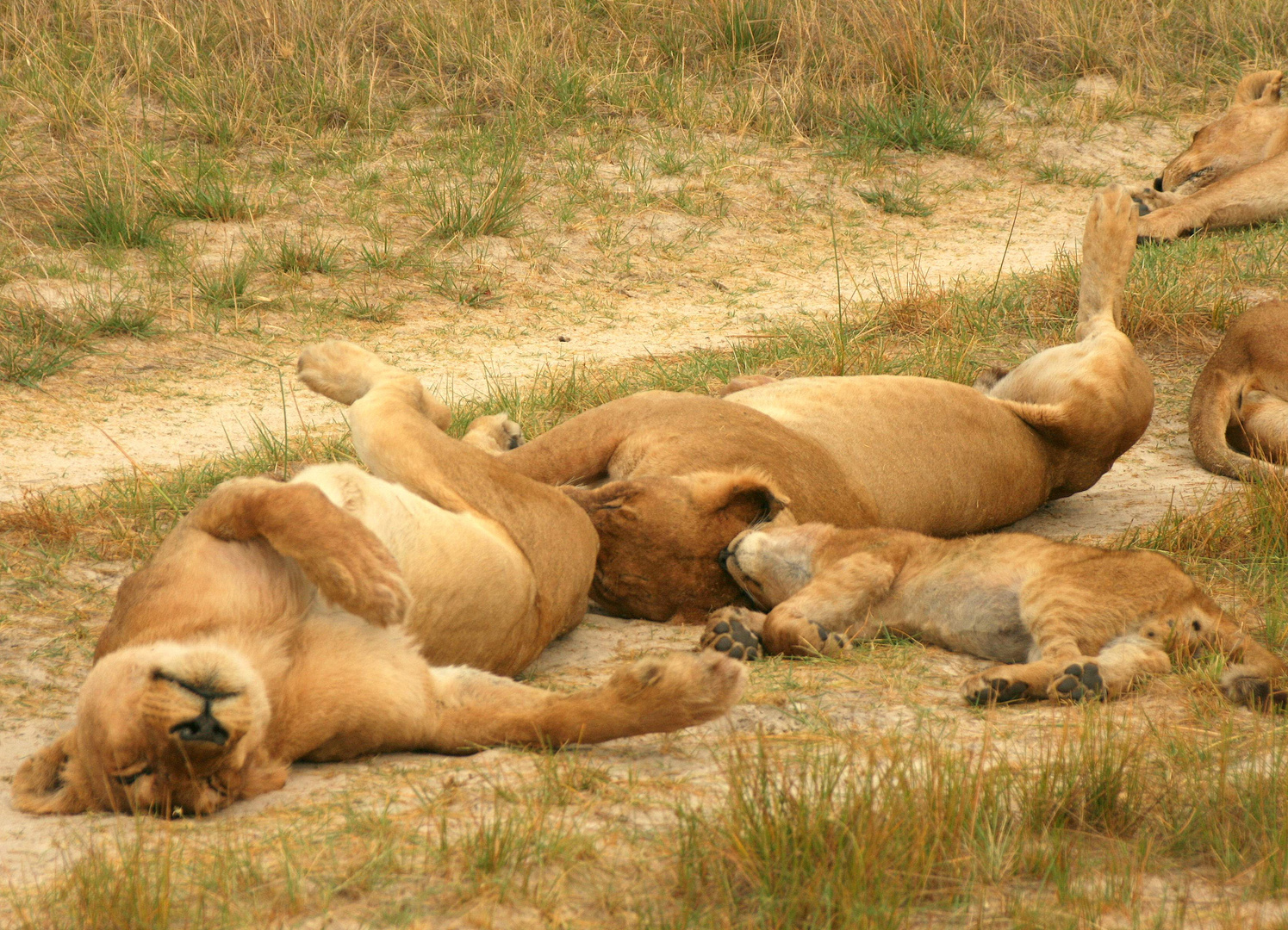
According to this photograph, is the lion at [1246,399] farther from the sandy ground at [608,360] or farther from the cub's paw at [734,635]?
the cub's paw at [734,635]

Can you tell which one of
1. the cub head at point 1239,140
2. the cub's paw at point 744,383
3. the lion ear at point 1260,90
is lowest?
the cub's paw at point 744,383

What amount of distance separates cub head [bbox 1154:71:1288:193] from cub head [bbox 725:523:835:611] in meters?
5.71

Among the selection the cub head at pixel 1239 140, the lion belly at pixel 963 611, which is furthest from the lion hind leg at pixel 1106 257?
the cub head at pixel 1239 140

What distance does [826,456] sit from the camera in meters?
4.39

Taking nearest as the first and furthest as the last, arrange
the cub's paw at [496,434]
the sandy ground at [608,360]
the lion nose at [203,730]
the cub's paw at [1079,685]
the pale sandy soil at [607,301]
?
the lion nose at [203,730] → the sandy ground at [608,360] → the cub's paw at [1079,685] → the cub's paw at [496,434] → the pale sandy soil at [607,301]

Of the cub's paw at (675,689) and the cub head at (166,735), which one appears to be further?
the cub's paw at (675,689)

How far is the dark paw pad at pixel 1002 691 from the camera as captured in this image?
3.12 metres

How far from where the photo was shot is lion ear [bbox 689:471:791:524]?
3.90m

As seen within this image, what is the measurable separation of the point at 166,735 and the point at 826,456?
102 inches

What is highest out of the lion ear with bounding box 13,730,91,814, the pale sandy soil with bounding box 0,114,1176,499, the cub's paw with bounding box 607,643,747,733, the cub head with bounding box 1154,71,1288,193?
the cub head with bounding box 1154,71,1288,193

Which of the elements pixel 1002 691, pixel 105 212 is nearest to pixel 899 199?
pixel 105 212

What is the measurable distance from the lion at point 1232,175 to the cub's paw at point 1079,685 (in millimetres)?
5529

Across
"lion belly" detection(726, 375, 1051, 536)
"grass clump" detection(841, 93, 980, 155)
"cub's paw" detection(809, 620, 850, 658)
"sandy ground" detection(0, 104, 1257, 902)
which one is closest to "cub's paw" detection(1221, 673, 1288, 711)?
"sandy ground" detection(0, 104, 1257, 902)

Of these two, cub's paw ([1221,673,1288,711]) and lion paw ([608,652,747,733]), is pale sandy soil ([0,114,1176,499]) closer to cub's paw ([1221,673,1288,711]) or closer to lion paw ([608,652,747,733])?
lion paw ([608,652,747,733])
